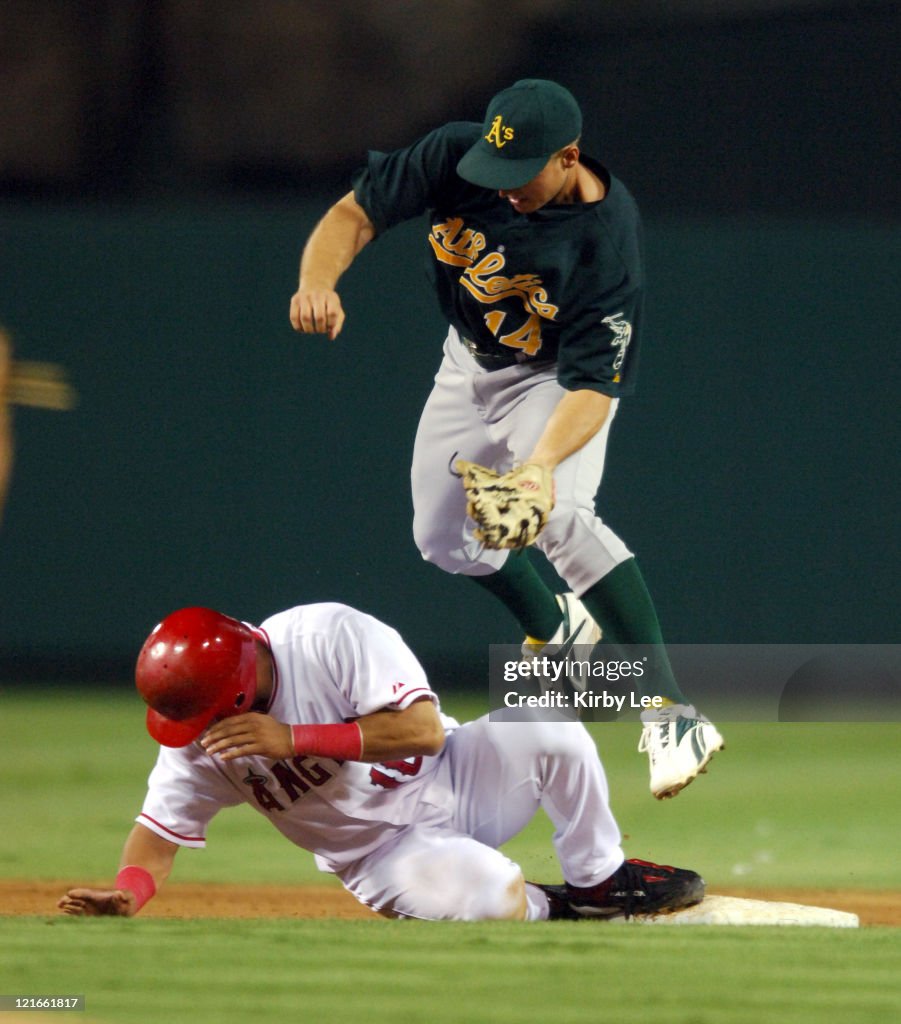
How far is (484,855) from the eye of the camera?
3150 mm

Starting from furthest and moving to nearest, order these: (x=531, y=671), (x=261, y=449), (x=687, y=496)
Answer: (x=261, y=449)
(x=687, y=496)
(x=531, y=671)

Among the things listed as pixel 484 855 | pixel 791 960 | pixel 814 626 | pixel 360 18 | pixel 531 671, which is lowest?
pixel 791 960

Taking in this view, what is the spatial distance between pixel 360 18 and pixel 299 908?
3908mm

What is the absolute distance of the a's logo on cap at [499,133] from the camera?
3.46 m

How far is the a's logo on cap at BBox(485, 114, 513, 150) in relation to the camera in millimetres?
3457

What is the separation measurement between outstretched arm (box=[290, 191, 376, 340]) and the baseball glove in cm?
47

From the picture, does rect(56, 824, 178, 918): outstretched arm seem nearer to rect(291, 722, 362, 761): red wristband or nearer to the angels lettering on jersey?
the angels lettering on jersey

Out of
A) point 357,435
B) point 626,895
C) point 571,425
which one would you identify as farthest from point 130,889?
point 357,435

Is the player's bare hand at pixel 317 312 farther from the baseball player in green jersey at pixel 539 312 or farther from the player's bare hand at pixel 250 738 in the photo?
the player's bare hand at pixel 250 738

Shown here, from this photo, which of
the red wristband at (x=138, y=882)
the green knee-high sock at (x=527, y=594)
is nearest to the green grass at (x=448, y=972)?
the red wristband at (x=138, y=882)

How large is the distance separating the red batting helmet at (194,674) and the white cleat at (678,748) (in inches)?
40.4

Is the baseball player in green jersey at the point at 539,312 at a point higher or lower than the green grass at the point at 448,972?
higher

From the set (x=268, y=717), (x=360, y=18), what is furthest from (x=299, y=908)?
(x=360, y=18)

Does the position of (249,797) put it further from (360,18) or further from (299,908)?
(360,18)
